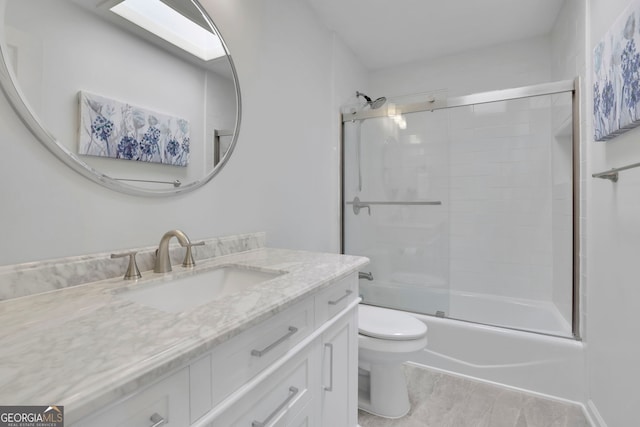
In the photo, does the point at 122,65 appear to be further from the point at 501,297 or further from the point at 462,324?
the point at 501,297

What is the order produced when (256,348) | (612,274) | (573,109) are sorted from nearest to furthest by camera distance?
(256,348)
(612,274)
(573,109)

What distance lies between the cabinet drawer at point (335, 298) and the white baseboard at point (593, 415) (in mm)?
1392

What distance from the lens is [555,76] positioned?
2.41 metres

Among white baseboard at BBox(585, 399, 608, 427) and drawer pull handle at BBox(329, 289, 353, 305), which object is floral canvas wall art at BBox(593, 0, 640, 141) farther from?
white baseboard at BBox(585, 399, 608, 427)

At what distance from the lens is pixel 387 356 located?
1563 mm

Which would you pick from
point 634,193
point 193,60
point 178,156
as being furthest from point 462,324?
point 193,60

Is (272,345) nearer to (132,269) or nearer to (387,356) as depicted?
(132,269)

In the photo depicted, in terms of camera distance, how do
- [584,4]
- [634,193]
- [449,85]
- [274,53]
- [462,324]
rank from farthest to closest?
1. [449,85]
2. [462,324]
3. [274,53]
4. [584,4]
5. [634,193]

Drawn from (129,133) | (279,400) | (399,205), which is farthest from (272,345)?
(399,205)

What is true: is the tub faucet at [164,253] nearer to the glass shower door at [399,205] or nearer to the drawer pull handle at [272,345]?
the drawer pull handle at [272,345]

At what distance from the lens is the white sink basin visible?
935mm

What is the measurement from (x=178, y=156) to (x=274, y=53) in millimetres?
970

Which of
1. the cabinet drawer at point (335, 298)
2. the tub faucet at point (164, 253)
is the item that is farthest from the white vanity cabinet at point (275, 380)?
the tub faucet at point (164, 253)

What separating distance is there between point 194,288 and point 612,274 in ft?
6.00
